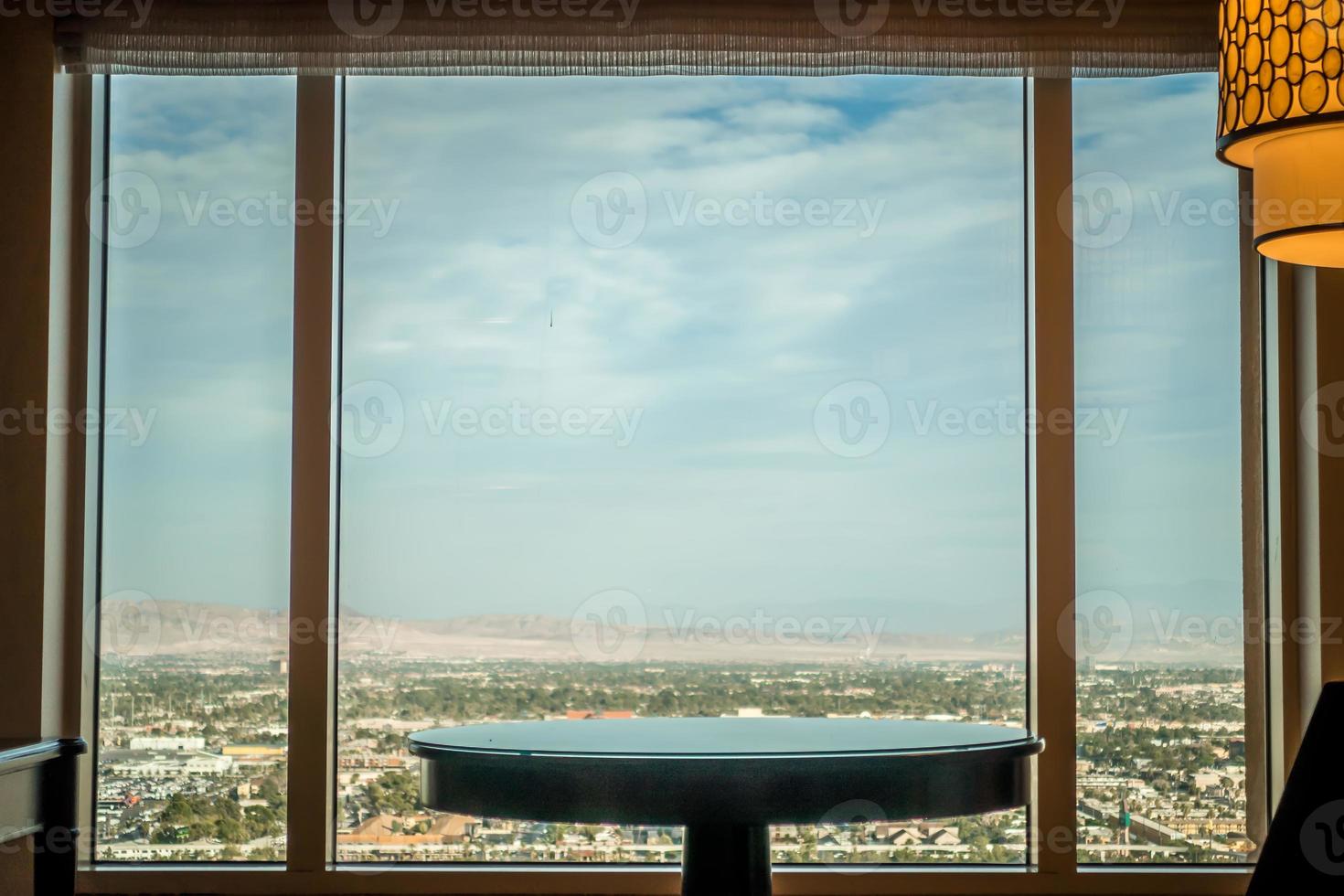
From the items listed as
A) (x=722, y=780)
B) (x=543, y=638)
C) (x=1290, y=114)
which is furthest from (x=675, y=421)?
(x=1290, y=114)

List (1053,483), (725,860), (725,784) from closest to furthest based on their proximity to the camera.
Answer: (725,784), (725,860), (1053,483)

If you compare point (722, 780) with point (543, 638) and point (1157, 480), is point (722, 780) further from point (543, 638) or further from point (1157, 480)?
point (1157, 480)

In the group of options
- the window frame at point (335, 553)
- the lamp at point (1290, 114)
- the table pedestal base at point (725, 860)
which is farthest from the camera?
the window frame at point (335, 553)

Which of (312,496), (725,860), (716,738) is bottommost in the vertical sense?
(725,860)

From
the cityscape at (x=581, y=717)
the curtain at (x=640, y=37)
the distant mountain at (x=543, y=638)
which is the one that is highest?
the curtain at (x=640, y=37)

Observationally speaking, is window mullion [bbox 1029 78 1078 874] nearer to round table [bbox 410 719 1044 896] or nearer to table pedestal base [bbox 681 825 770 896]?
round table [bbox 410 719 1044 896]

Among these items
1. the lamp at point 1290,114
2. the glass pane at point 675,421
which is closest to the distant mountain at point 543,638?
the glass pane at point 675,421

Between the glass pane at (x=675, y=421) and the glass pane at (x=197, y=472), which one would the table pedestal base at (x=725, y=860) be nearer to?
the glass pane at (x=675, y=421)

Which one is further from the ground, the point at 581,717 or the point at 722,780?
the point at 722,780
